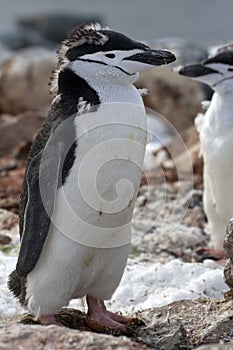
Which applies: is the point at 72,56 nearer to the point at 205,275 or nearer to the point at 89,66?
the point at 89,66

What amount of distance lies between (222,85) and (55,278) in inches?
134

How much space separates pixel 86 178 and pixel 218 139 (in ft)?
9.05

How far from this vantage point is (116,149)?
13.9ft

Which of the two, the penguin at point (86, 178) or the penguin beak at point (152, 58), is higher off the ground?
the penguin beak at point (152, 58)

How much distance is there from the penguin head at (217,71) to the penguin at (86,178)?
2845 millimetres

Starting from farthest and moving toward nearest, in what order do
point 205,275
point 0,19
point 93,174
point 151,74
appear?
1. point 0,19
2. point 151,74
3. point 205,275
4. point 93,174

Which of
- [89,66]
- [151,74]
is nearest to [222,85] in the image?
[89,66]

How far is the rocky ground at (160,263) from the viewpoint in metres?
3.78

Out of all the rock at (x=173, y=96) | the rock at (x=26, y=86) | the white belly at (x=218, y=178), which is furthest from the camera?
the rock at (x=26, y=86)

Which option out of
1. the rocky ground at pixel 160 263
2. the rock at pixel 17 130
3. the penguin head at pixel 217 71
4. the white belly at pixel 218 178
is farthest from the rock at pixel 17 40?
the white belly at pixel 218 178

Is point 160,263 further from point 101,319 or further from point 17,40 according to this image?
point 17,40

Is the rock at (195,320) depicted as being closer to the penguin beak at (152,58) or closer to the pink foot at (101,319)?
the pink foot at (101,319)

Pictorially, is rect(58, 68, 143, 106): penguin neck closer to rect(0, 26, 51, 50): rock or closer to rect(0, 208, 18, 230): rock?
rect(0, 208, 18, 230): rock

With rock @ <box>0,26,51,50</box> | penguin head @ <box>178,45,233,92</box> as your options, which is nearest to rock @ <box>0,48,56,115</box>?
rock @ <box>0,26,51,50</box>
